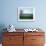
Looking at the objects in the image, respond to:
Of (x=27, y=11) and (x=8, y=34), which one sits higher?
(x=27, y=11)

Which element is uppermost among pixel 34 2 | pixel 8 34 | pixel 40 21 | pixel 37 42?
pixel 34 2

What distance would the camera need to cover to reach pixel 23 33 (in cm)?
357

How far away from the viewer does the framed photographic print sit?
4.02 m

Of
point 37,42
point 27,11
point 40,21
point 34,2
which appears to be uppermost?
point 34,2

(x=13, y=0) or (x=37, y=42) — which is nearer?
(x=37, y=42)

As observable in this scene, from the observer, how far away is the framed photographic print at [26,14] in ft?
13.2

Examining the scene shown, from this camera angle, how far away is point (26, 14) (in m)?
4.03

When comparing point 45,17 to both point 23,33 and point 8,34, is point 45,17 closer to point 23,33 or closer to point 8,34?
point 23,33

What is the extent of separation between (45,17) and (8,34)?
1425mm

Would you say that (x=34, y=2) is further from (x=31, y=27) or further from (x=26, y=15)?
(x=31, y=27)

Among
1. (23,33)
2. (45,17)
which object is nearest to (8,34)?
(23,33)

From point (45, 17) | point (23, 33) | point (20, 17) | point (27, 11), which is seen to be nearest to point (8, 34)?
point (23, 33)

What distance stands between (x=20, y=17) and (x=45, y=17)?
0.86 m

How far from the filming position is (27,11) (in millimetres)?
4016
